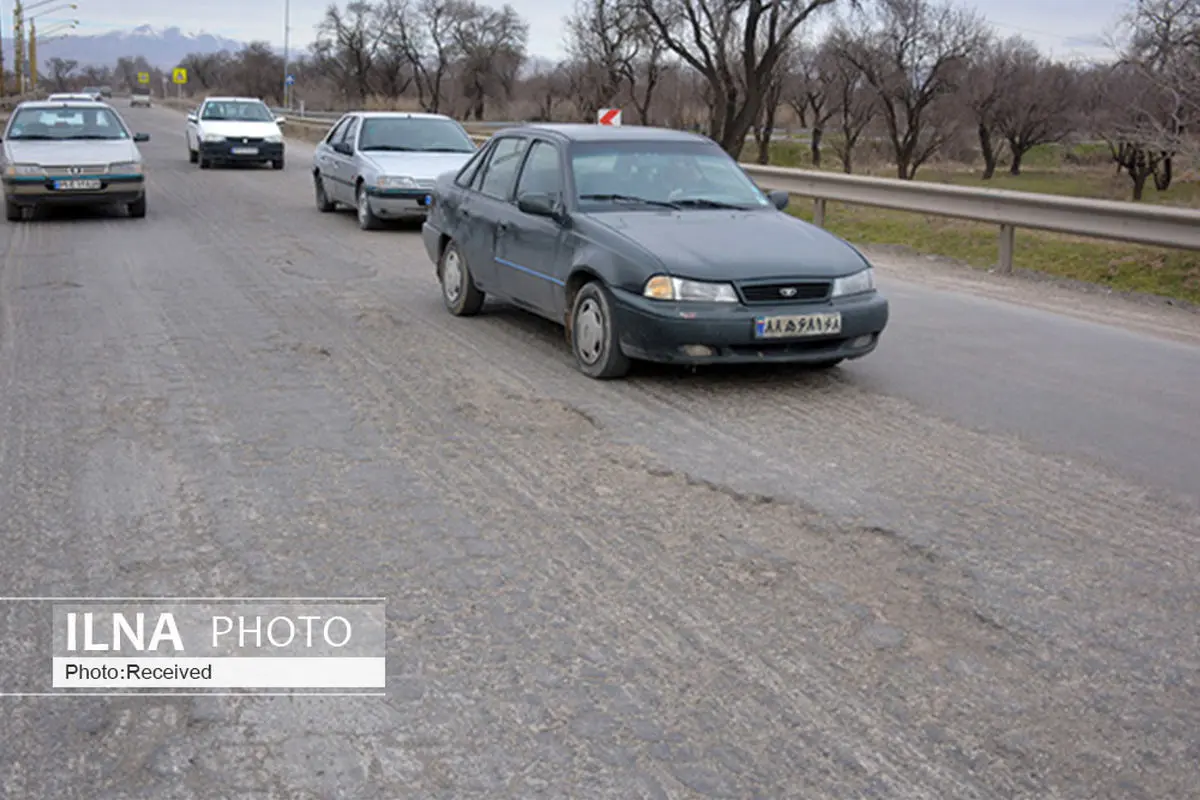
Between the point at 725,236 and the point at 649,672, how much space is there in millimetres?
4338

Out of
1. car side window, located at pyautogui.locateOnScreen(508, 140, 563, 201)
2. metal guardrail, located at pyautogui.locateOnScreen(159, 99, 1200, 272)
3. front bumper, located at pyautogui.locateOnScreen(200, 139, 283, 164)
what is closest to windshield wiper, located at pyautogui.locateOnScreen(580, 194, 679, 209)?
car side window, located at pyautogui.locateOnScreen(508, 140, 563, 201)

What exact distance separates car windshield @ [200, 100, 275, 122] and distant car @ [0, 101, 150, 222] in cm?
1190

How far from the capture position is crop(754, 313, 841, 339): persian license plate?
7.01 meters

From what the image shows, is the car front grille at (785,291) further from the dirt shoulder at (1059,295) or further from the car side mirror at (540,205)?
the dirt shoulder at (1059,295)

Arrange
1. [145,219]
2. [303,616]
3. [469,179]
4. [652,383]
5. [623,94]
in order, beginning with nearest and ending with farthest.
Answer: [303,616]
[652,383]
[469,179]
[145,219]
[623,94]

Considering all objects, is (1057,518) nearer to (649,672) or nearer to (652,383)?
(649,672)

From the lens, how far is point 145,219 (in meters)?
16.8

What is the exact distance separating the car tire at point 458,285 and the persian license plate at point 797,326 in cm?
306

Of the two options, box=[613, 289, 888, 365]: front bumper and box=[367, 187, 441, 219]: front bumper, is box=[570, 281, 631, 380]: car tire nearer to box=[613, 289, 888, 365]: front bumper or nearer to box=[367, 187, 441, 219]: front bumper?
box=[613, 289, 888, 365]: front bumper

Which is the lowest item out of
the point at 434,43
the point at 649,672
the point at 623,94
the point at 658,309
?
the point at 649,672

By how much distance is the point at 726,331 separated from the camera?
22.9 ft

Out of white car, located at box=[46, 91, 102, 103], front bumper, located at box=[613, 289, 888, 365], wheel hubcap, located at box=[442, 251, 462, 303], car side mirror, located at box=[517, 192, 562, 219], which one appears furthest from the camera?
white car, located at box=[46, 91, 102, 103]

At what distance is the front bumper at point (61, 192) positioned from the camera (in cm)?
1574

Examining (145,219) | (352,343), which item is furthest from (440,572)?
(145,219)
